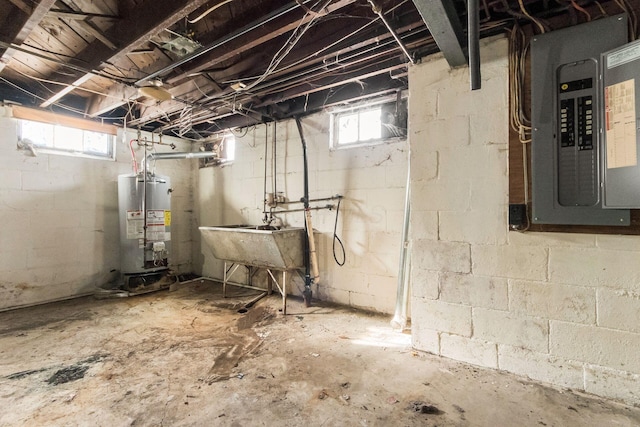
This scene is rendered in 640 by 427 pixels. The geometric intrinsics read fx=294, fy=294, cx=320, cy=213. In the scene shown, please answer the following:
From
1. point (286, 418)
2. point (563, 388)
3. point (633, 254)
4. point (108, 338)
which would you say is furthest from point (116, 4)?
point (563, 388)

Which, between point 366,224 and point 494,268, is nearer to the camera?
point 494,268

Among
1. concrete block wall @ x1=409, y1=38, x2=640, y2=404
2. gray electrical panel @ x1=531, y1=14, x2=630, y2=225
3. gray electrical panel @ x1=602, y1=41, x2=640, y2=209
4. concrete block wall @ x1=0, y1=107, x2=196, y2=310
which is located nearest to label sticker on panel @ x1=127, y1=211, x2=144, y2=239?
concrete block wall @ x1=0, y1=107, x2=196, y2=310

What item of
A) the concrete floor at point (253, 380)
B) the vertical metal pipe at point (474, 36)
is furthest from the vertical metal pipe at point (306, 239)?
the vertical metal pipe at point (474, 36)

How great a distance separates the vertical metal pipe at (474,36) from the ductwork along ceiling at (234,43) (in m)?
0.22

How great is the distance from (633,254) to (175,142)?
516 centimetres

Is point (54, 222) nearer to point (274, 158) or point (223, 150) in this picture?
point (223, 150)

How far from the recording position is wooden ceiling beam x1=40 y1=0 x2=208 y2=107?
1.75 m

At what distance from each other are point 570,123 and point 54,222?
4946mm

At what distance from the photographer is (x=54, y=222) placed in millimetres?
3486

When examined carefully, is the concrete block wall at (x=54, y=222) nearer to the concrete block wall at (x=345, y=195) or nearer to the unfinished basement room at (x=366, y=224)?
the unfinished basement room at (x=366, y=224)

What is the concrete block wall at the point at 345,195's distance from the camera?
116 inches

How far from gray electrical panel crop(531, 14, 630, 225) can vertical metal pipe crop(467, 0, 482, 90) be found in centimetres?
41

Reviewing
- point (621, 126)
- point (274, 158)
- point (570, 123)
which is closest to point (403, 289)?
point (570, 123)

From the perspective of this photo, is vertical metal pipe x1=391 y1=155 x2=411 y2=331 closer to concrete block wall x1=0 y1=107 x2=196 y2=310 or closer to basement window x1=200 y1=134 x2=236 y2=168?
basement window x1=200 y1=134 x2=236 y2=168
